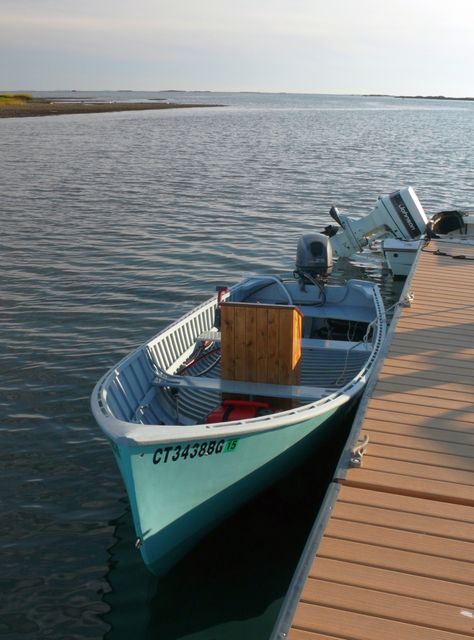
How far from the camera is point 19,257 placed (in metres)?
19.4

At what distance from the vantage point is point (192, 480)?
662 cm

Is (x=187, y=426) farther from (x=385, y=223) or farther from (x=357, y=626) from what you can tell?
(x=385, y=223)

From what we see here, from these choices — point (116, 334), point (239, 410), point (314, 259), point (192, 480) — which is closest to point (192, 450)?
point (192, 480)

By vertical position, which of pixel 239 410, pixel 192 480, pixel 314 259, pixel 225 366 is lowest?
pixel 192 480

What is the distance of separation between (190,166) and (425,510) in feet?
118

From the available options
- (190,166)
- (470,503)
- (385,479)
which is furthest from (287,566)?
(190,166)

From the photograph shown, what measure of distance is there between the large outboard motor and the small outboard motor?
501 centimetres

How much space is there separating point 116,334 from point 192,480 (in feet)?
24.4

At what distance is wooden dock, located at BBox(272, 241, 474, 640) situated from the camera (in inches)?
185

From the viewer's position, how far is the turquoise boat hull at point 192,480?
6.26 meters

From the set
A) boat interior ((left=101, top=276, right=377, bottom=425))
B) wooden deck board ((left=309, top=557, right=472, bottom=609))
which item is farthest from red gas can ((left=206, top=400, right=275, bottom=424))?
wooden deck board ((left=309, top=557, right=472, bottom=609))

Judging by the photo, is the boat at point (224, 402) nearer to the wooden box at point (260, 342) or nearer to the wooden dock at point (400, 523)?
the wooden box at point (260, 342)

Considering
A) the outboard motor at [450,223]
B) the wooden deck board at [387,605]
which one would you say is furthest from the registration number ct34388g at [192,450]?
the outboard motor at [450,223]

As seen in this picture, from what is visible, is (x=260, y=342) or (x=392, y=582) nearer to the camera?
(x=392, y=582)
